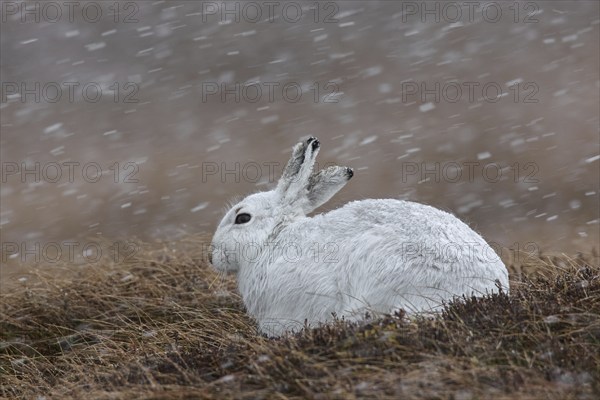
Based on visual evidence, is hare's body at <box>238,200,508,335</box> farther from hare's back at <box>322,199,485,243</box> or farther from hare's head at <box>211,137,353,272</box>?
hare's head at <box>211,137,353,272</box>

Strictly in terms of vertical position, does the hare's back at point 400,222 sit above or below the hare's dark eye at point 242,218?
above

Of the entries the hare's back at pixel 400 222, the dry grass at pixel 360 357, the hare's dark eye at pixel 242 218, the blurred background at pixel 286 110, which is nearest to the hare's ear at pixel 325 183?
the hare's dark eye at pixel 242 218

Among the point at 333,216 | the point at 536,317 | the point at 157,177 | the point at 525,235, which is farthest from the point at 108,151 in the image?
the point at 536,317

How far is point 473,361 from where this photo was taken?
4594 millimetres

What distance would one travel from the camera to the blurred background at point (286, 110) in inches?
642

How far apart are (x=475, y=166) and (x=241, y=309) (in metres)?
10.3

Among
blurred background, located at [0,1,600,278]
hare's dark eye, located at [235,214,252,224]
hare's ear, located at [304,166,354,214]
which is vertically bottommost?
blurred background, located at [0,1,600,278]

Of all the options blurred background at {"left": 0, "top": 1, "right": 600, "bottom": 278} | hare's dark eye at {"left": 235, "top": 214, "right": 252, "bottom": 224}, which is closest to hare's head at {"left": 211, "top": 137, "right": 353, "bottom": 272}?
hare's dark eye at {"left": 235, "top": 214, "right": 252, "bottom": 224}

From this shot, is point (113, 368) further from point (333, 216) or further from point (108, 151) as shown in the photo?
point (108, 151)

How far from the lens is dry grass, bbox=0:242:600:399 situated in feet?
14.5

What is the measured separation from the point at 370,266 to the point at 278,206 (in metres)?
1.32

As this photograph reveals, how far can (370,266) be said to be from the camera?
5719mm

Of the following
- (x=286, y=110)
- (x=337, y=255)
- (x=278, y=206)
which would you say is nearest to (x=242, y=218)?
(x=278, y=206)

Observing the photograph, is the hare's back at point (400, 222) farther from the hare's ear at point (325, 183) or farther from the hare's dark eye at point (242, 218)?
the hare's dark eye at point (242, 218)
